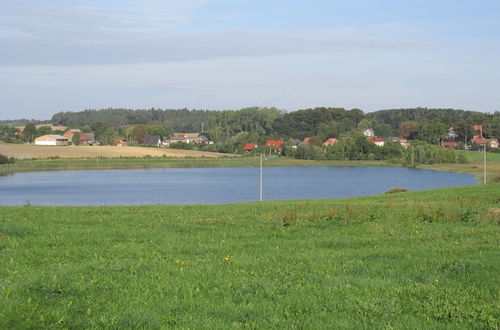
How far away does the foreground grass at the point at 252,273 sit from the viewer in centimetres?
823

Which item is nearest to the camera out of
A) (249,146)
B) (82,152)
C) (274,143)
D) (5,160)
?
(5,160)

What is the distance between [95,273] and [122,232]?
16.7ft

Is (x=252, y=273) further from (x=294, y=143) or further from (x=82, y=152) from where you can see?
(x=294, y=143)

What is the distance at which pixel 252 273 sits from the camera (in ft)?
35.3

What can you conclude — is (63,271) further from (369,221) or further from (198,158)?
(198,158)

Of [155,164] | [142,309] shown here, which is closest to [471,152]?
[155,164]

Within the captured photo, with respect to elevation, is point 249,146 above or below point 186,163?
above

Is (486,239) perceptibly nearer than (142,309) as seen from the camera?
No

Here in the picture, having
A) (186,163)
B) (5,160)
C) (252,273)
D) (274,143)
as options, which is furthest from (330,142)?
(252,273)

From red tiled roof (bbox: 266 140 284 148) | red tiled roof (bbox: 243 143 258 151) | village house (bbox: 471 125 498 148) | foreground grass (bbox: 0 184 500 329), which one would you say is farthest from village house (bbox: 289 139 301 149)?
foreground grass (bbox: 0 184 500 329)

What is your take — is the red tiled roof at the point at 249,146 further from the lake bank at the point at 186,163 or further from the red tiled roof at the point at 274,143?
the lake bank at the point at 186,163

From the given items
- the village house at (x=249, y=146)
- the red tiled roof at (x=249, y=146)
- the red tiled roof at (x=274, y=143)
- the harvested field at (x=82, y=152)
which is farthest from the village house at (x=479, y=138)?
the harvested field at (x=82, y=152)

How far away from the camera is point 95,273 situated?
10.6 m

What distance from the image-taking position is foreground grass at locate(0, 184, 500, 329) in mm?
8227
